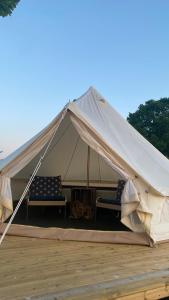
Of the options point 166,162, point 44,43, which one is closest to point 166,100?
point 44,43

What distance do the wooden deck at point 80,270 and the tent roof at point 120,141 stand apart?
3.31 ft

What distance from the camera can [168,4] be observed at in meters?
8.40

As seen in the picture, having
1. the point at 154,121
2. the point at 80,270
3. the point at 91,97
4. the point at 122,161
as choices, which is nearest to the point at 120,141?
the point at 122,161

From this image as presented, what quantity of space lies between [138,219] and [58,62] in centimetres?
802

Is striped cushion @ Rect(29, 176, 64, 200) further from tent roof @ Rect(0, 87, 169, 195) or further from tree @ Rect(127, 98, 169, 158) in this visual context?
tree @ Rect(127, 98, 169, 158)

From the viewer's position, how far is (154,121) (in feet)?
70.4

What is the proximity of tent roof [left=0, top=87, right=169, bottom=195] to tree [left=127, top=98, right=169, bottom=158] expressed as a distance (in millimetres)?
14660

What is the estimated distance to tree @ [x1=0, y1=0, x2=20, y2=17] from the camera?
5.87 m

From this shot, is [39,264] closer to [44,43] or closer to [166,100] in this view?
[44,43]

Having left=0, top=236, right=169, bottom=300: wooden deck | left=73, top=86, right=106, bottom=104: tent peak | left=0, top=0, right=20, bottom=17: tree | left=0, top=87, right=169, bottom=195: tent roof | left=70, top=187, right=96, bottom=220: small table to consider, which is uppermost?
left=0, top=0, right=20, bottom=17: tree

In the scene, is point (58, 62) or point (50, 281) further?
point (58, 62)

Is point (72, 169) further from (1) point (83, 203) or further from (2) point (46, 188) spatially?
(1) point (83, 203)

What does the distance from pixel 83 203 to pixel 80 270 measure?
3339mm

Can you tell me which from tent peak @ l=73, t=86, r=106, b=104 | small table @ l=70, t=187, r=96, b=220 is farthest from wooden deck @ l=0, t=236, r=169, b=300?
tent peak @ l=73, t=86, r=106, b=104
